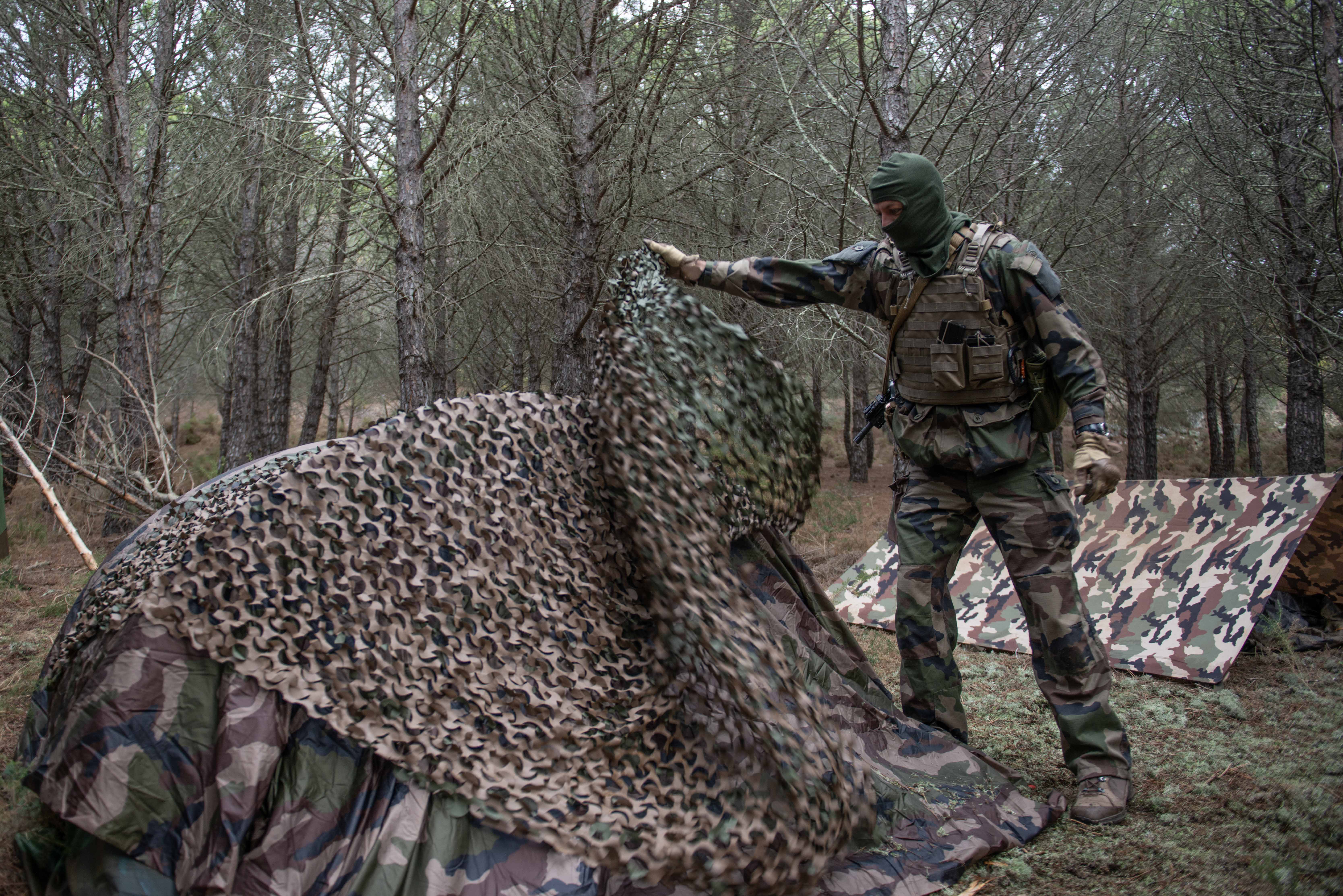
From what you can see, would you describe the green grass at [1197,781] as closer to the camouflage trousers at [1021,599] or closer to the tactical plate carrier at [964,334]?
the camouflage trousers at [1021,599]

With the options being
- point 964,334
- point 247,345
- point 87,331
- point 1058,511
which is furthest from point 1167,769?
point 87,331

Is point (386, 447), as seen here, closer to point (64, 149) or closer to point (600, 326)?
point (600, 326)

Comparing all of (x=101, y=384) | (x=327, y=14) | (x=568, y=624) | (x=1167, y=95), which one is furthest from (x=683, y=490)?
(x=101, y=384)

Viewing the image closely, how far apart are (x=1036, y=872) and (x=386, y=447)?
2.37 m

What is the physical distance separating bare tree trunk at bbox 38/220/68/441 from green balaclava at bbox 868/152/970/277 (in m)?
10.2

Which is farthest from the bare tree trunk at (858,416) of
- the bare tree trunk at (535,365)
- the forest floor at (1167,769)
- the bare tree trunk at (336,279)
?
the forest floor at (1167,769)

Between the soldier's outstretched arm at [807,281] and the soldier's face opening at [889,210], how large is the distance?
0.20 metres

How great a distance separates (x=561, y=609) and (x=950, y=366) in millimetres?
Answer: 1728

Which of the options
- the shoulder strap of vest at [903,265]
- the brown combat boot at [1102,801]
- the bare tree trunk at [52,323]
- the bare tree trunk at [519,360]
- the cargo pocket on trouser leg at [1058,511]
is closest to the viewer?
the brown combat boot at [1102,801]

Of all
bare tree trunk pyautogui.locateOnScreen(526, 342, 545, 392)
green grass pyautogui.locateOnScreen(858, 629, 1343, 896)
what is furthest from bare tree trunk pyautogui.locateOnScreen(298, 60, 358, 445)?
green grass pyautogui.locateOnScreen(858, 629, 1343, 896)

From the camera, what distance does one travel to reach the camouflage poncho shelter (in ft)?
6.84

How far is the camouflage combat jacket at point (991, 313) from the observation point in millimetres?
3201

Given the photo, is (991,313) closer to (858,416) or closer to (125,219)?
(125,219)

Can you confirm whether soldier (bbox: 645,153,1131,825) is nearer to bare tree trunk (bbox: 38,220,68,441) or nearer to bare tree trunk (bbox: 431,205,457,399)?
bare tree trunk (bbox: 431,205,457,399)
